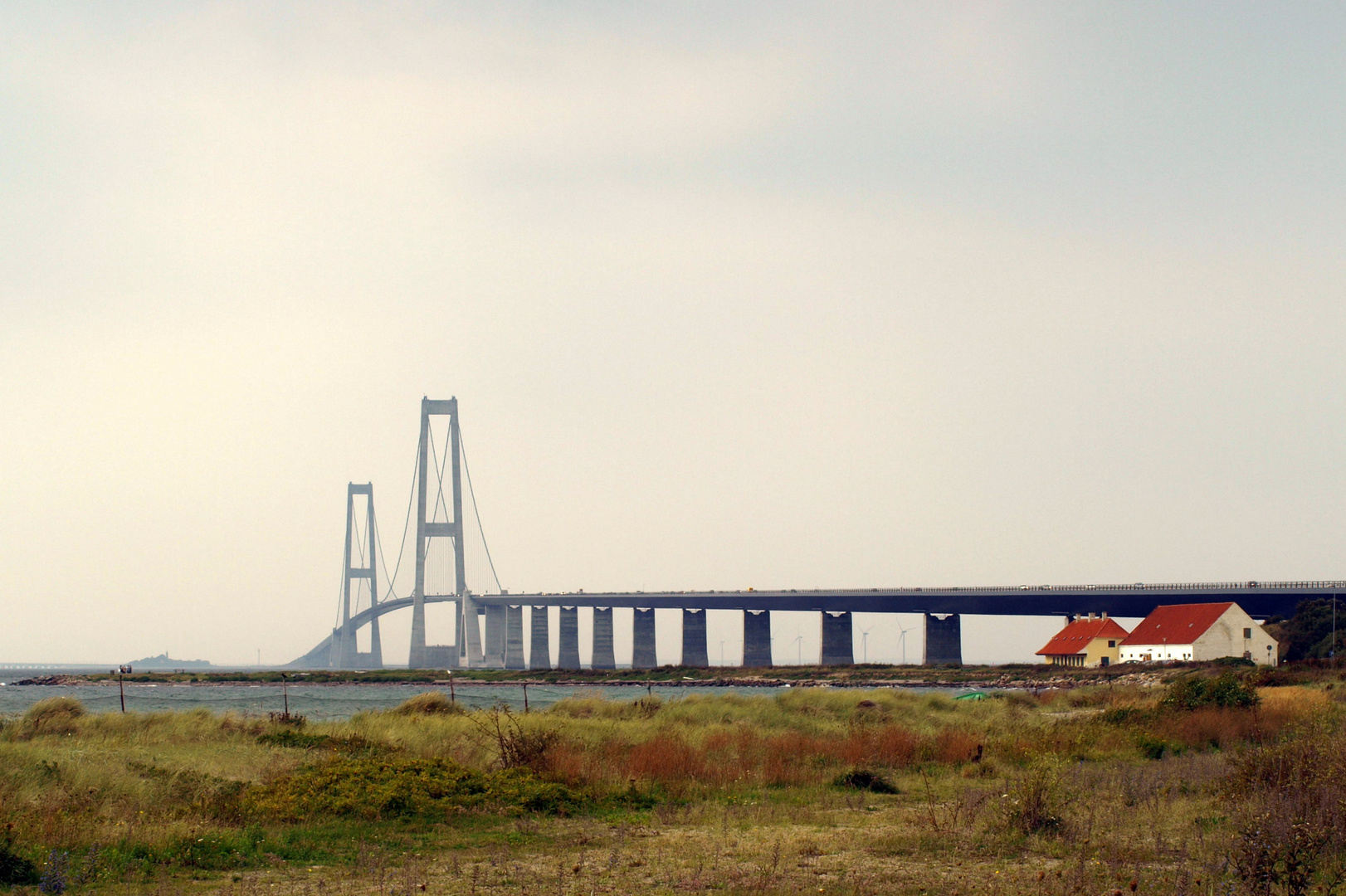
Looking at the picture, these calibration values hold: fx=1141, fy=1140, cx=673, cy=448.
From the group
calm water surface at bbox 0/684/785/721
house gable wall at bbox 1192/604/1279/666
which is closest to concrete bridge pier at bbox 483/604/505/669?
calm water surface at bbox 0/684/785/721

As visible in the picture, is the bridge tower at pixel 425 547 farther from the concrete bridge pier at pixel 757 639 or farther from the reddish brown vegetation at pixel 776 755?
the reddish brown vegetation at pixel 776 755

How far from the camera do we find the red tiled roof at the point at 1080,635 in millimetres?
96000

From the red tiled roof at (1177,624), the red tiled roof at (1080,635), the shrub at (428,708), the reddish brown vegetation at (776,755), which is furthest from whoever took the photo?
the red tiled roof at (1080,635)

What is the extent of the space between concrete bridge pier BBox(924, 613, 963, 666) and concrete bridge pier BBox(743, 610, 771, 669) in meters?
20.5

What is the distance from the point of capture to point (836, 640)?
13125 centimetres

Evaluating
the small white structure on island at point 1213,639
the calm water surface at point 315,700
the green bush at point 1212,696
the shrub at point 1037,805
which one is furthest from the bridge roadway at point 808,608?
the shrub at point 1037,805

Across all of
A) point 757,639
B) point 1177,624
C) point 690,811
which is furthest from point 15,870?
point 757,639

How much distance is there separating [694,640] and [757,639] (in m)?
7.74

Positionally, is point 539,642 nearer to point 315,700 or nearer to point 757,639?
point 757,639

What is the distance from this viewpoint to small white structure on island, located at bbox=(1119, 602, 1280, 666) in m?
81.1

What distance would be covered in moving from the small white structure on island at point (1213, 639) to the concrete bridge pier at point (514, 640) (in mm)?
77355

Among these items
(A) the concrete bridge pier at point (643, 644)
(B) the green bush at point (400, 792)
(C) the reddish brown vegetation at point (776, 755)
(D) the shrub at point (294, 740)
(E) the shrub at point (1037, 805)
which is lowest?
(A) the concrete bridge pier at point (643, 644)

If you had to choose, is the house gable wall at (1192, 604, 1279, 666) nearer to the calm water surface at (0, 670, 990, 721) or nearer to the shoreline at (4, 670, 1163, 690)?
the shoreline at (4, 670, 1163, 690)

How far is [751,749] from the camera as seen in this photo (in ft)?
73.4
